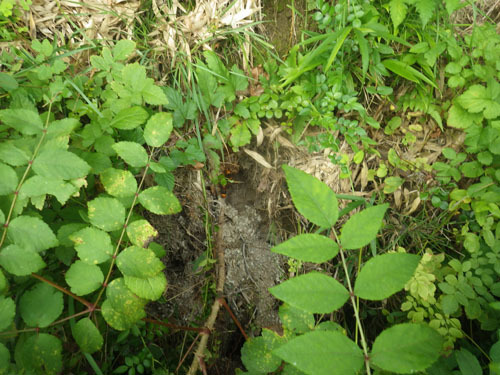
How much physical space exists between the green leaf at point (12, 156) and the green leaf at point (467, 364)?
1.82m

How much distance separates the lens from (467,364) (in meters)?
1.18

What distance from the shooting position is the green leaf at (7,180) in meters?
1.14

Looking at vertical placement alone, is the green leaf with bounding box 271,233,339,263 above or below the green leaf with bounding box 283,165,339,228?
below

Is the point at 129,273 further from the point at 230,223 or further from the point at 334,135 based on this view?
the point at 334,135

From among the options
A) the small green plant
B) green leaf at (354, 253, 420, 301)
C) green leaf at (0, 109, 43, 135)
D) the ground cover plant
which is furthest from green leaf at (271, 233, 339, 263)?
green leaf at (0, 109, 43, 135)

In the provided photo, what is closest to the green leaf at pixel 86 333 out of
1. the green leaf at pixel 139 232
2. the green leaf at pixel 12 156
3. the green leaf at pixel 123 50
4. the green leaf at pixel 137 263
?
the green leaf at pixel 137 263

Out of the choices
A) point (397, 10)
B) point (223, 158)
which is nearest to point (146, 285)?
point (223, 158)

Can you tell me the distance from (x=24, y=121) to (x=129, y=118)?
0.41m

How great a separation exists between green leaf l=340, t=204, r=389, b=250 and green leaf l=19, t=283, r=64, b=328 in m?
1.03

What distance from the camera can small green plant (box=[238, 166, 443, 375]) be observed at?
78 cm

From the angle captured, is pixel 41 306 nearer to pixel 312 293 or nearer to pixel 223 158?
pixel 312 293

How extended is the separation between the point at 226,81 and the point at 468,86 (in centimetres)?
136

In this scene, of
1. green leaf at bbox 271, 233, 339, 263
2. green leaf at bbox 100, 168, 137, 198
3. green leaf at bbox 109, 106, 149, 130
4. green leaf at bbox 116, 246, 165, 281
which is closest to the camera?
green leaf at bbox 271, 233, 339, 263

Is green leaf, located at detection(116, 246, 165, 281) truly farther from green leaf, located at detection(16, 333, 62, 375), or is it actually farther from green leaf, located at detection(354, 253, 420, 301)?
green leaf, located at detection(354, 253, 420, 301)
